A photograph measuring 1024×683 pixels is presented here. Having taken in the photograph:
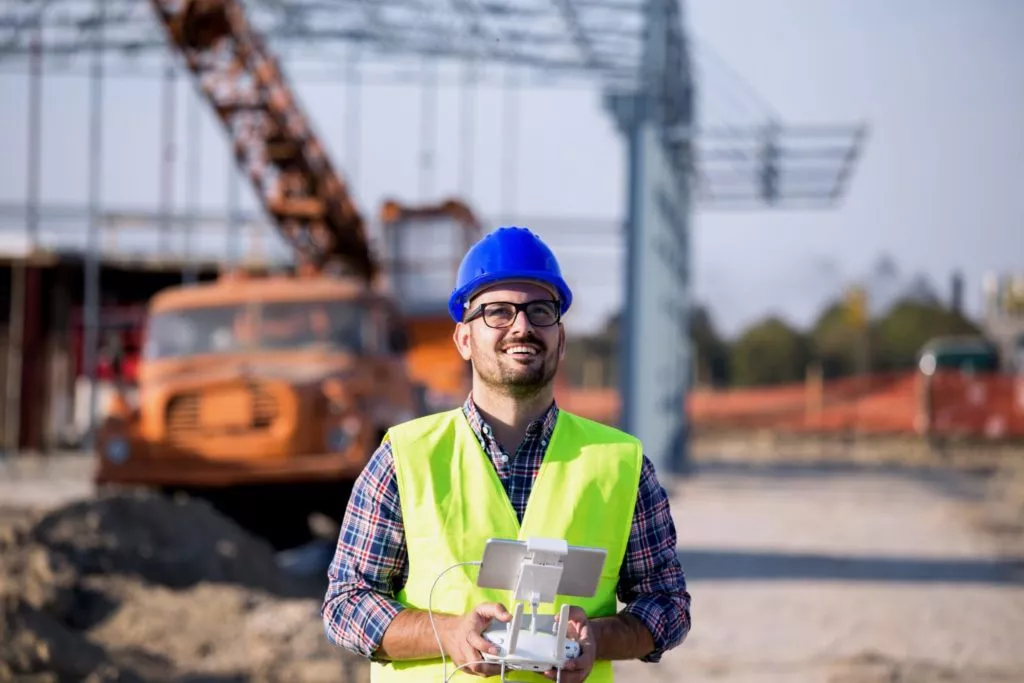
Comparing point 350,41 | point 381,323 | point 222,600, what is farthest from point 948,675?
point 350,41

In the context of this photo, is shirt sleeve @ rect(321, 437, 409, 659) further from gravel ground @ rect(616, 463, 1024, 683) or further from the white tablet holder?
gravel ground @ rect(616, 463, 1024, 683)

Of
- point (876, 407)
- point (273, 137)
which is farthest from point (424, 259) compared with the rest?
point (876, 407)

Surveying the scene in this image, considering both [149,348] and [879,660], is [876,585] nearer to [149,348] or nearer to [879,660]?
[879,660]

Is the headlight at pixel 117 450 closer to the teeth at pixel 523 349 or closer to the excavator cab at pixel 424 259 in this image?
the excavator cab at pixel 424 259

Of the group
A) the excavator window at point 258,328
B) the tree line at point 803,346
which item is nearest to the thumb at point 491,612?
the excavator window at point 258,328

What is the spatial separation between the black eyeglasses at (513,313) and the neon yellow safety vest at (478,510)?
0.23 m

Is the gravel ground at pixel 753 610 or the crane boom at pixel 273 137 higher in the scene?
the crane boom at pixel 273 137

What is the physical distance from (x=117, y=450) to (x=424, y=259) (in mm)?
6674

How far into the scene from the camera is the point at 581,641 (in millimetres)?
2650

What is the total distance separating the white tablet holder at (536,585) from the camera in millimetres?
2551

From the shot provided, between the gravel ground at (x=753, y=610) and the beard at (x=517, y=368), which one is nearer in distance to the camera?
the beard at (x=517, y=368)

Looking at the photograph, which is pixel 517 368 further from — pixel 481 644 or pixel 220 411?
pixel 220 411

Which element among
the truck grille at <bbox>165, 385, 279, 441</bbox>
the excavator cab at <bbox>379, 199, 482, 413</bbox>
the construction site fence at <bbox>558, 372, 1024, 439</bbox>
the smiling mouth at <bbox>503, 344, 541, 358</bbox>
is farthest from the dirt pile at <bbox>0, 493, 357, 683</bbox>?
the construction site fence at <bbox>558, 372, 1024, 439</bbox>

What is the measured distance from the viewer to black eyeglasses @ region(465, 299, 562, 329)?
2.92 metres
